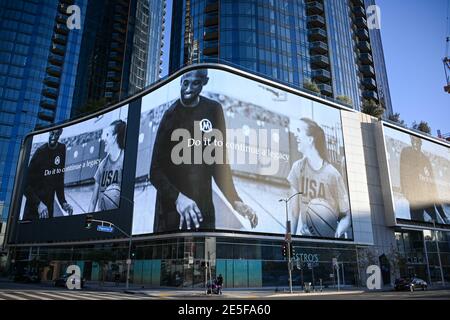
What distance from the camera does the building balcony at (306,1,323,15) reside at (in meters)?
85.7

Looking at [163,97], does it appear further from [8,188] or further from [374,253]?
[8,188]

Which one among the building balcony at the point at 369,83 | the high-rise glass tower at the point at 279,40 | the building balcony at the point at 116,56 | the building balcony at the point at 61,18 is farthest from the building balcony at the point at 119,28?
the building balcony at the point at 369,83

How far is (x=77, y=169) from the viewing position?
6338 centimetres

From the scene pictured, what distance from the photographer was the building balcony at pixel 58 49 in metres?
115

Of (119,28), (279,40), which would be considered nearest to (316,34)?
(279,40)

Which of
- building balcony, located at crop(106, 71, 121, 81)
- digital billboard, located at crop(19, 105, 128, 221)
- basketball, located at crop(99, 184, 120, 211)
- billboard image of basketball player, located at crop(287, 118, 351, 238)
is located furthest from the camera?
building balcony, located at crop(106, 71, 121, 81)

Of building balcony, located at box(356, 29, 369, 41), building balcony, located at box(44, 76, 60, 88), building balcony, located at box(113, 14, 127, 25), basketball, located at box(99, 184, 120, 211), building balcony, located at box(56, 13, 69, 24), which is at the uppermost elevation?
building balcony, located at box(113, 14, 127, 25)

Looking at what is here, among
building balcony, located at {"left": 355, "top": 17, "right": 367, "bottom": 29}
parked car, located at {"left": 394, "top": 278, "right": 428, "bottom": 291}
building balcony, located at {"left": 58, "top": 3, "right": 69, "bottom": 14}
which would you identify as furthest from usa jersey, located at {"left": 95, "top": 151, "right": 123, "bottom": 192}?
building balcony, located at {"left": 58, "top": 3, "right": 69, "bottom": 14}

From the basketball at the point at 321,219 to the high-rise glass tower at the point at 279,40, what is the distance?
88.5ft

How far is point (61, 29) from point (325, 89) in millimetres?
87655

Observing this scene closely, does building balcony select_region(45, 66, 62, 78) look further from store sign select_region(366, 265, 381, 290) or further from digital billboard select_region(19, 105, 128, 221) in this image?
store sign select_region(366, 265, 381, 290)

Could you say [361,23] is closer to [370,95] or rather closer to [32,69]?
[370,95]

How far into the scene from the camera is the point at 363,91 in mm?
98250

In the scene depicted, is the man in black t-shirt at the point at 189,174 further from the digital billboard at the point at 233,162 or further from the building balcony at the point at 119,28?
the building balcony at the point at 119,28
